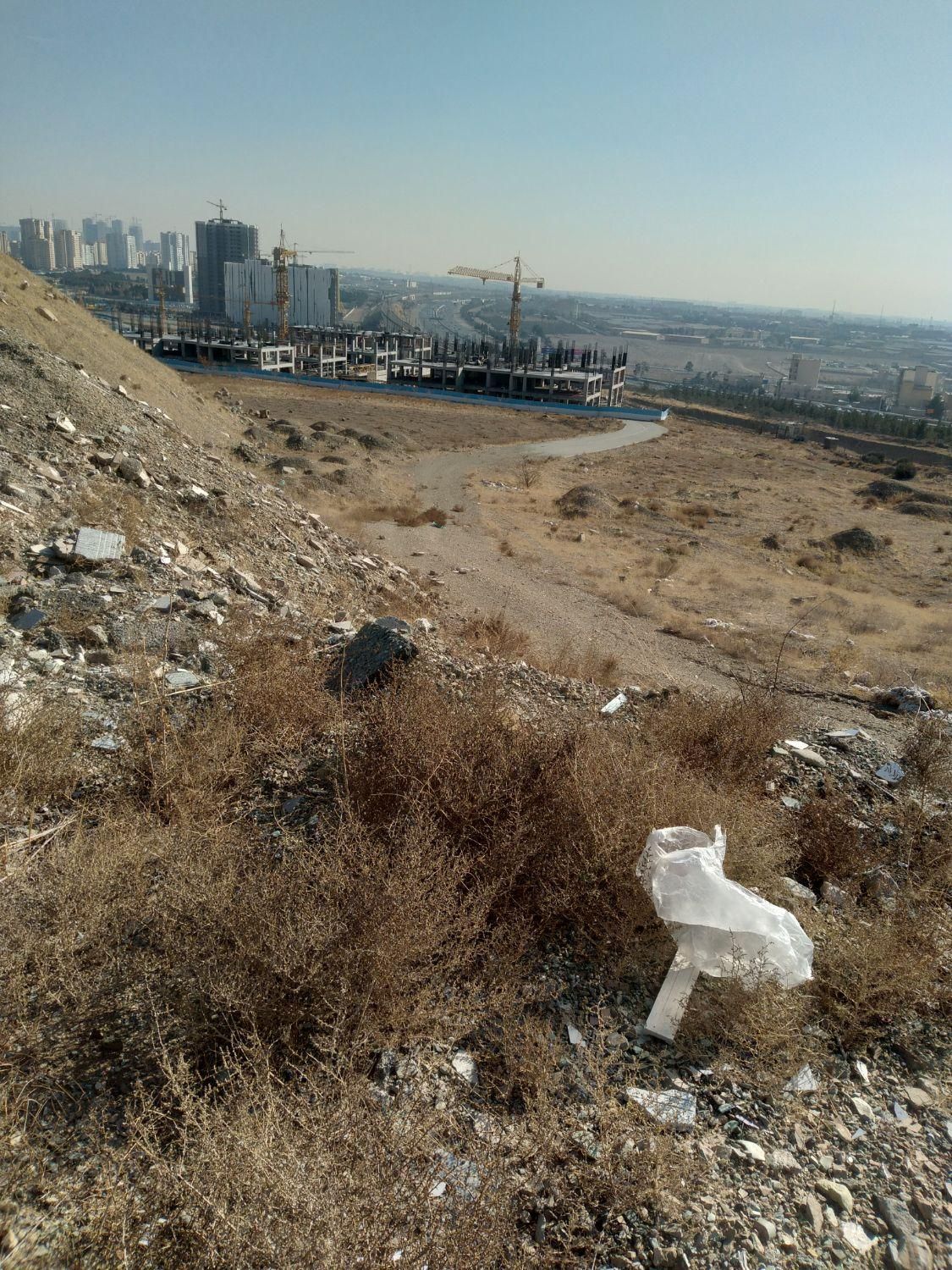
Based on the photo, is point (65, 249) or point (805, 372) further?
point (65, 249)

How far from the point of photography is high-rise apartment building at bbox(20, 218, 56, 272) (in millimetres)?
163750

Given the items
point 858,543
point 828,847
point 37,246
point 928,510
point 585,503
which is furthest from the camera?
point 37,246

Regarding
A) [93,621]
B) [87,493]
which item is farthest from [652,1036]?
[87,493]

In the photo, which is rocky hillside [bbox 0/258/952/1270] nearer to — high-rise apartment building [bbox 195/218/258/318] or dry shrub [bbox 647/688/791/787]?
dry shrub [bbox 647/688/791/787]

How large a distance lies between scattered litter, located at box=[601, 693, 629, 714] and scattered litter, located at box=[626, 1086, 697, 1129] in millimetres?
4197

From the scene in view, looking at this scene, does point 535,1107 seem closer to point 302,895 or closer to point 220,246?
point 302,895

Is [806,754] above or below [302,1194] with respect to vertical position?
below

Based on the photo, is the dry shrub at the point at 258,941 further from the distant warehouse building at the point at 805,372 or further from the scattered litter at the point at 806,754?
the distant warehouse building at the point at 805,372

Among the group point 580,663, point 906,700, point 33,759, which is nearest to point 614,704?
point 580,663

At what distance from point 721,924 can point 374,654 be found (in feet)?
13.0

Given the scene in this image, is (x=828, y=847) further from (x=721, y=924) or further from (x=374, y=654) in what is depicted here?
(x=374, y=654)

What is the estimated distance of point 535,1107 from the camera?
2.89 meters

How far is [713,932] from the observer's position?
3543 millimetres

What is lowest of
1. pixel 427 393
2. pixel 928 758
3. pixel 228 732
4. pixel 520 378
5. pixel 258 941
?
pixel 928 758
